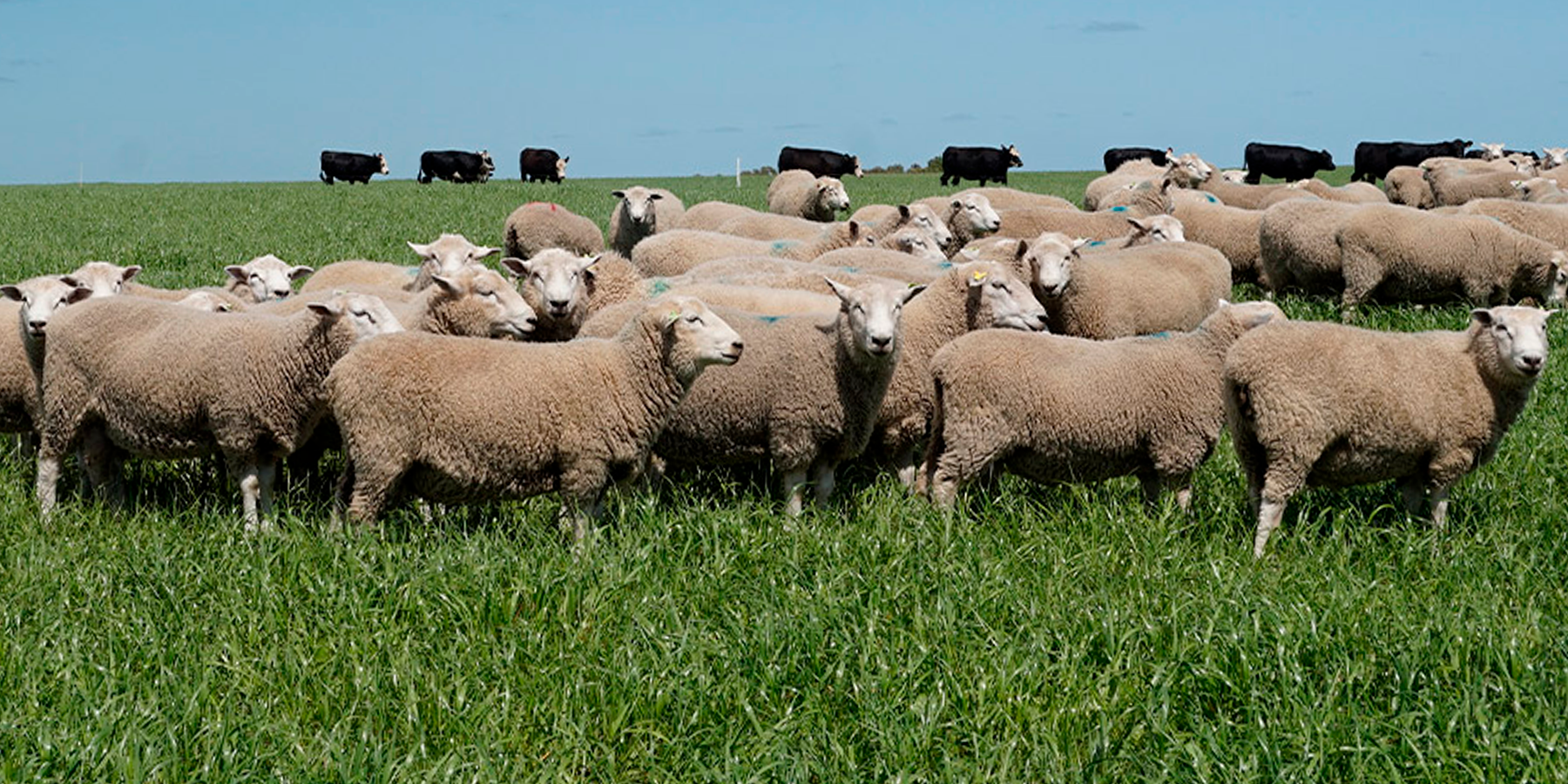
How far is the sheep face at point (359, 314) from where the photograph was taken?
21.0 feet

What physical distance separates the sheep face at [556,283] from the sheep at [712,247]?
3.13 meters

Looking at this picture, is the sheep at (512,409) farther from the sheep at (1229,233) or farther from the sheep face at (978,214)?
the sheep at (1229,233)

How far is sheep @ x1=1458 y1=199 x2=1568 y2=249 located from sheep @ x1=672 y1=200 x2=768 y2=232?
7.08 metres

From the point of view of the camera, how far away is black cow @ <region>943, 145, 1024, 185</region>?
51.7 metres

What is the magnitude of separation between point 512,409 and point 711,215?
9.95 m

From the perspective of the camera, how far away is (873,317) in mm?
6473

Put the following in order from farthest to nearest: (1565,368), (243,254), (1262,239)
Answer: (243,254)
(1262,239)
(1565,368)

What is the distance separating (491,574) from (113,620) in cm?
122

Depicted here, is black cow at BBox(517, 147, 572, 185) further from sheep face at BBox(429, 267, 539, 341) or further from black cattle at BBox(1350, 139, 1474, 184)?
sheep face at BBox(429, 267, 539, 341)

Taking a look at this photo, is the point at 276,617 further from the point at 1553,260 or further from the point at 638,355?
the point at 1553,260

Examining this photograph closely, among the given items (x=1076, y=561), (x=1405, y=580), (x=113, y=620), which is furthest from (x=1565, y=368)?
(x=113, y=620)

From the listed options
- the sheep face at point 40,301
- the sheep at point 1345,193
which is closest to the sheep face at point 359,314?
the sheep face at point 40,301

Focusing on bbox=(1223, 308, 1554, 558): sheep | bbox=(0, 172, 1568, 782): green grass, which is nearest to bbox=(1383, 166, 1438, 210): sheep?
bbox=(1223, 308, 1554, 558): sheep

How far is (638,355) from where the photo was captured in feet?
20.0
